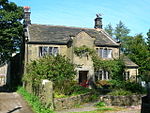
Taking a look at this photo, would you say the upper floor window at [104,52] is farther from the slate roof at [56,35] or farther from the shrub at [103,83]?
the shrub at [103,83]

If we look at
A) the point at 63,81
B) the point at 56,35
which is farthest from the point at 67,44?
the point at 63,81

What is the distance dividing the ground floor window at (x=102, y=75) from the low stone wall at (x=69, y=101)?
12445 millimetres

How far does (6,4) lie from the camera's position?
27500 mm

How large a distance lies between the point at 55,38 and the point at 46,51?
2.28 meters

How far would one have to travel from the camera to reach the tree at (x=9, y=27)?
87.3ft

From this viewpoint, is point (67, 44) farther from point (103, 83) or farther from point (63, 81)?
point (63, 81)

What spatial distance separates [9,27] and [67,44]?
25.7ft

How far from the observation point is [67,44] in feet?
99.6

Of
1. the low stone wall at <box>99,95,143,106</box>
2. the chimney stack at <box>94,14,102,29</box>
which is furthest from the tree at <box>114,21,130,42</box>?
the low stone wall at <box>99,95,143,106</box>

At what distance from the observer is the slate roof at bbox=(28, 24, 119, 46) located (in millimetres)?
29706

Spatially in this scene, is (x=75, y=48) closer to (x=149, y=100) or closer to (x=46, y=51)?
(x=46, y=51)

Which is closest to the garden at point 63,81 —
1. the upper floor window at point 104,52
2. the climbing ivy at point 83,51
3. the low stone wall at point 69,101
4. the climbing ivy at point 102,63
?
the low stone wall at point 69,101

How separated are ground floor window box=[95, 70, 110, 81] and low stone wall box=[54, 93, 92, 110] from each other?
1244cm

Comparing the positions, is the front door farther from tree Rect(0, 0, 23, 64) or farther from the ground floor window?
tree Rect(0, 0, 23, 64)
